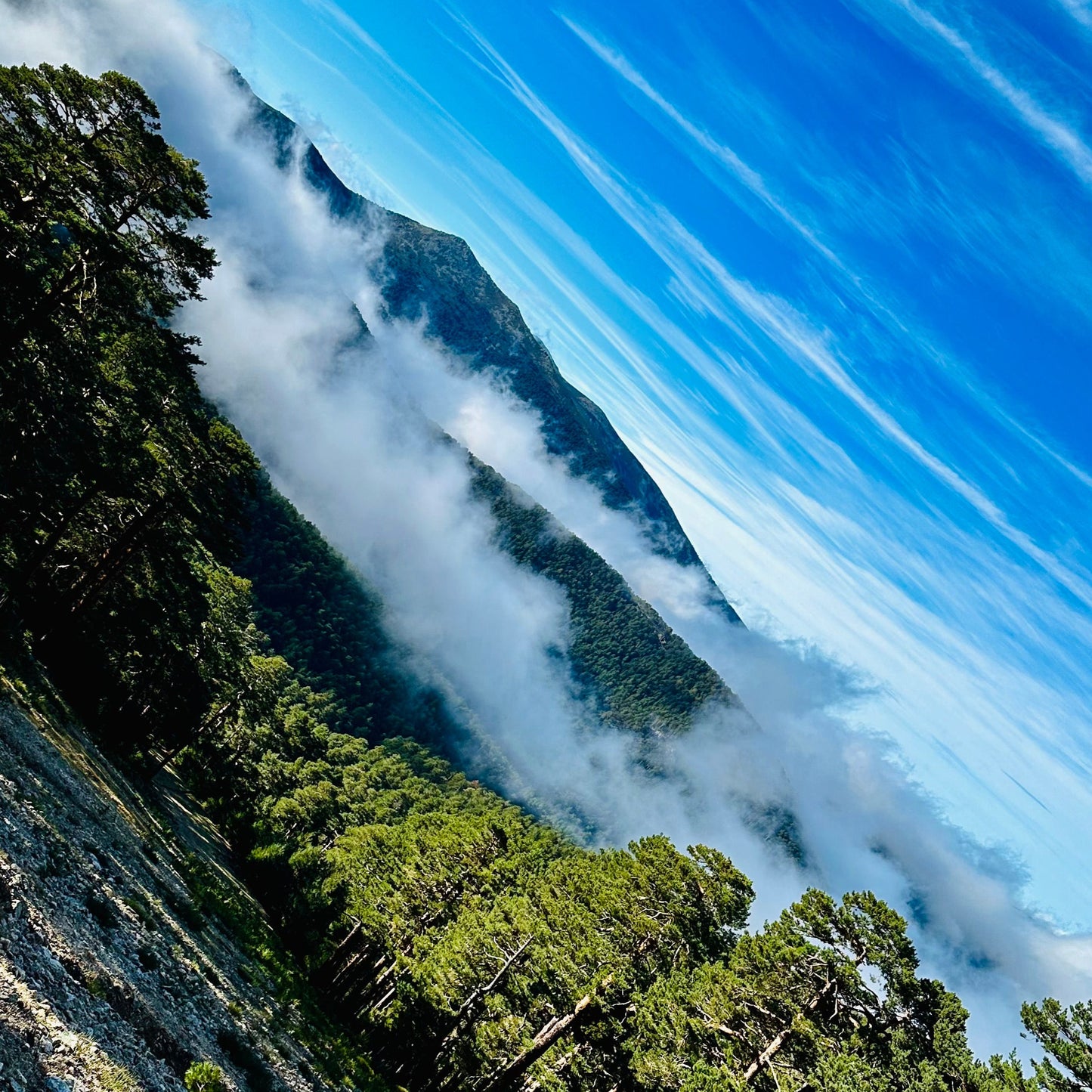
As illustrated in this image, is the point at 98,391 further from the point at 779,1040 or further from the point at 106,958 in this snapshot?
the point at 779,1040

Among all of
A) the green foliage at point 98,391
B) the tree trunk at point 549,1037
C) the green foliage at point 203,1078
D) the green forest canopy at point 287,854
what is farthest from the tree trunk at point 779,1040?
the green foliage at point 98,391

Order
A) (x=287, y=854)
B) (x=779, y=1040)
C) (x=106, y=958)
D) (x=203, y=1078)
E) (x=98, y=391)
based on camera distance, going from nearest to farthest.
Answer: (x=203, y=1078)
(x=106, y=958)
(x=779, y=1040)
(x=98, y=391)
(x=287, y=854)

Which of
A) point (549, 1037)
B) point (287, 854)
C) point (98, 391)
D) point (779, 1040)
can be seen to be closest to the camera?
point (779, 1040)

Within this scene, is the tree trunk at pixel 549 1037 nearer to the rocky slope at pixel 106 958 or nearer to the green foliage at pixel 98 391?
the rocky slope at pixel 106 958

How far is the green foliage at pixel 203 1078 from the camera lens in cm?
1082

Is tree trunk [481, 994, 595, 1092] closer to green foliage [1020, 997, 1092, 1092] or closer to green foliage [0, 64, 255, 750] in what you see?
green foliage [1020, 997, 1092, 1092]

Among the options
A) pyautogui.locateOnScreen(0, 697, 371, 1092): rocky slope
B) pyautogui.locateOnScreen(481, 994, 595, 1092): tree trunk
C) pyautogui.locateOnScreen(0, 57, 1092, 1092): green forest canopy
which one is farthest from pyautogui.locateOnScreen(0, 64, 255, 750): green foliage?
pyautogui.locateOnScreen(481, 994, 595, 1092): tree trunk

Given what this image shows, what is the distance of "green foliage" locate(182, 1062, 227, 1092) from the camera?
35.5 feet

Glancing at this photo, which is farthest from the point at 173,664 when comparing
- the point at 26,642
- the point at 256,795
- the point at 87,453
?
the point at 256,795

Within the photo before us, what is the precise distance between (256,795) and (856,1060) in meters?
63.0

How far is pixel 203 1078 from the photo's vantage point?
11070 mm

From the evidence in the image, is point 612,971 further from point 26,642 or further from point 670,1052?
point 26,642

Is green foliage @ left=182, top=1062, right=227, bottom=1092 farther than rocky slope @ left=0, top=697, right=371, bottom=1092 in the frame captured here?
Yes

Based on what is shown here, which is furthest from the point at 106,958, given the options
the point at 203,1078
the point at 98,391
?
the point at 98,391
